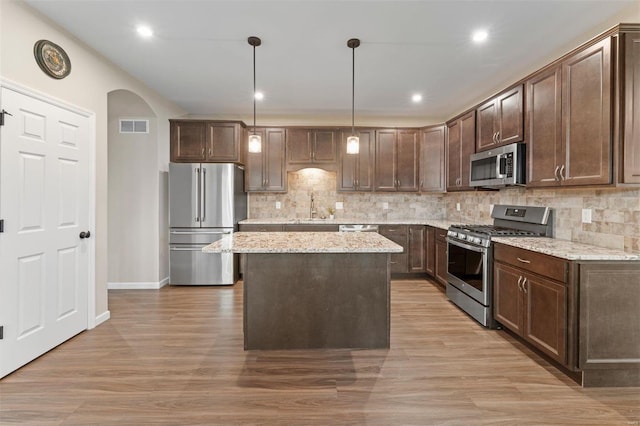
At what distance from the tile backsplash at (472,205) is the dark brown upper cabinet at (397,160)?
14.0 inches

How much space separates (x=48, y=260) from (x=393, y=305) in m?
3.50

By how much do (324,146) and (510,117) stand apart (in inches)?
111

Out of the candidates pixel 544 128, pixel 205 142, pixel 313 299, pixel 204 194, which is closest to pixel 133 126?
pixel 205 142

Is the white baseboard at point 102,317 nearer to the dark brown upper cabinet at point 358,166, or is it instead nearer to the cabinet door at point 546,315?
the dark brown upper cabinet at point 358,166

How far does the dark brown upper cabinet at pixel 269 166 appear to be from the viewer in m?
5.44

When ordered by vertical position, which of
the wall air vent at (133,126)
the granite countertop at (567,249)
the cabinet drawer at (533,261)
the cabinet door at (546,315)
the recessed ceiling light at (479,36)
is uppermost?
the recessed ceiling light at (479,36)

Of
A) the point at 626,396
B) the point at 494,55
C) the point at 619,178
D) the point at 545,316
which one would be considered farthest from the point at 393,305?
the point at 494,55

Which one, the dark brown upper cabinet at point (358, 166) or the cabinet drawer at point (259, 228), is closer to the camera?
the cabinet drawer at point (259, 228)

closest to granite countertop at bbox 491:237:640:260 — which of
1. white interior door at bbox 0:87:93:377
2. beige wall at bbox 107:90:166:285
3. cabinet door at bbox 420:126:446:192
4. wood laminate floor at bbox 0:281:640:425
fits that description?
wood laminate floor at bbox 0:281:640:425

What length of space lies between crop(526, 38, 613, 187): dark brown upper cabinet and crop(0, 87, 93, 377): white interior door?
4192mm

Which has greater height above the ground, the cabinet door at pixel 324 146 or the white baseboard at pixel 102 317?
the cabinet door at pixel 324 146

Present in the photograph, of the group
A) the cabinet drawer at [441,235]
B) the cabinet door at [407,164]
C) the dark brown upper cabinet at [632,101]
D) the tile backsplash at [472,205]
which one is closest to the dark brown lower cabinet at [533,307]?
the tile backsplash at [472,205]

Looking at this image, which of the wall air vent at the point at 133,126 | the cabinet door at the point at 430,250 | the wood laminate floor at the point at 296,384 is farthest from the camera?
the cabinet door at the point at 430,250

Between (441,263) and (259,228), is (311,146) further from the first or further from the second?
(441,263)
